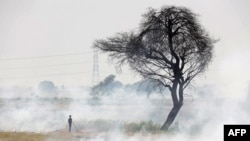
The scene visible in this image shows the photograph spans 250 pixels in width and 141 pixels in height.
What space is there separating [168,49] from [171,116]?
62cm

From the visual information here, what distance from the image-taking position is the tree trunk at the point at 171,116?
4738mm

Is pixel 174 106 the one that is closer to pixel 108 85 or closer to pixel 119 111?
pixel 119 111

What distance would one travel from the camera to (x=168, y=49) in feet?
15.6

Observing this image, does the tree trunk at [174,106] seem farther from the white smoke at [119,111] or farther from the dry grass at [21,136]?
the dry grass at [21,136]

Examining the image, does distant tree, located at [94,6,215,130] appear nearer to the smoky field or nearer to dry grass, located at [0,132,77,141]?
the smoky field

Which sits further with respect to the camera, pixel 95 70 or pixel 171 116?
pixel 95 70

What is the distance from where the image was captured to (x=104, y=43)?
4.80 meters

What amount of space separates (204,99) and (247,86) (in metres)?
0.41

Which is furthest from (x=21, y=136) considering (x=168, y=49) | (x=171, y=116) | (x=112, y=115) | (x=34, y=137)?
(x=168, y=49)

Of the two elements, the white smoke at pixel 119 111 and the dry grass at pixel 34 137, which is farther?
the dry grass at pixel 34 137

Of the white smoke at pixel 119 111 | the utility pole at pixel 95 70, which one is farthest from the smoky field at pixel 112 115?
the utility pole at pixel 95 70

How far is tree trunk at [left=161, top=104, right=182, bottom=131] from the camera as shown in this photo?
187 inches

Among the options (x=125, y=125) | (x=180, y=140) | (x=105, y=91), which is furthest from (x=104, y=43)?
(x=180, y=140)

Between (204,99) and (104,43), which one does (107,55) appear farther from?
(204,99)
